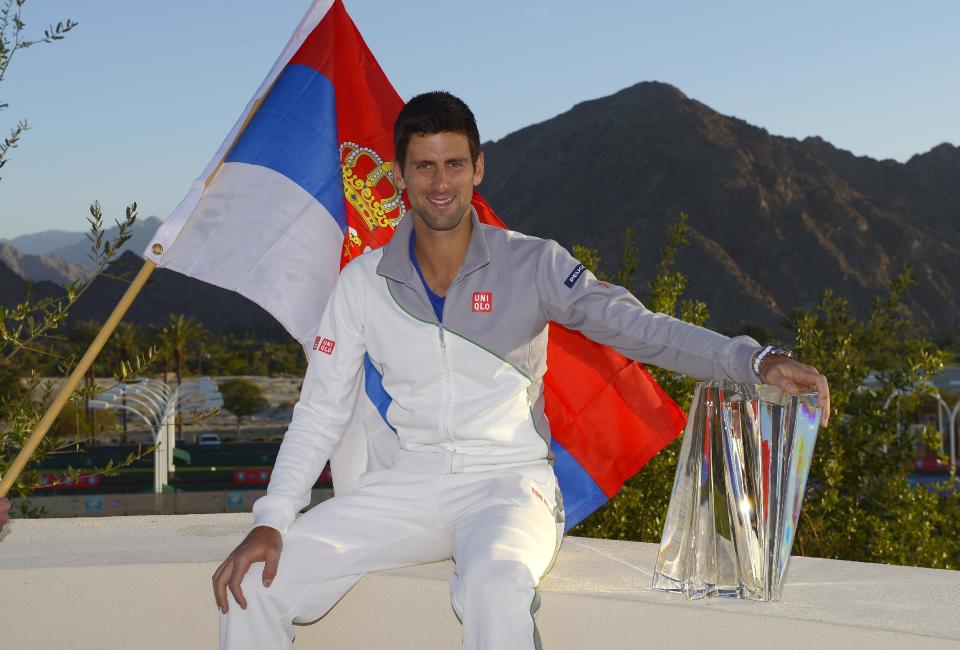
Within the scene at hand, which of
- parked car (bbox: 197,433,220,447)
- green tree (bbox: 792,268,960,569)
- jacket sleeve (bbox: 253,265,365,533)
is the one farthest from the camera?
parked car (bbox: 197,433,220,447)

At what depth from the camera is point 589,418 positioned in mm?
3629

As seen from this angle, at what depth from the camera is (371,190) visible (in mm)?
4023

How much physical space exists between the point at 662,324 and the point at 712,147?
117 meters

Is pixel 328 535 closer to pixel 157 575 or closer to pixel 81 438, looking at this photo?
pixel 157 575

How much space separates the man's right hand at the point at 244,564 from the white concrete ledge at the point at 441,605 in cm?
41

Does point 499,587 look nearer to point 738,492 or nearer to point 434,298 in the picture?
point 738,492

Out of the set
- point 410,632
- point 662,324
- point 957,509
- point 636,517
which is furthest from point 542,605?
point 957,509

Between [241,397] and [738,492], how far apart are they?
2595 inches

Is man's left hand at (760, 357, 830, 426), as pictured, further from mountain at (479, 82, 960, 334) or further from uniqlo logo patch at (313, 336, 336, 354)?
mountain at (479, 82, 960, 334)

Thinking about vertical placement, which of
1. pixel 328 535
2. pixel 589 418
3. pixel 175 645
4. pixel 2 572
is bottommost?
pixel 175 645

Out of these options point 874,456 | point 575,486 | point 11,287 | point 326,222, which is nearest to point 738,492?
point 575,486

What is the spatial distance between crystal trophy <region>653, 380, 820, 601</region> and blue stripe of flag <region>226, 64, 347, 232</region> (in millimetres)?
1684

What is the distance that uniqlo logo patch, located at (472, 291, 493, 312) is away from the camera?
3148mm

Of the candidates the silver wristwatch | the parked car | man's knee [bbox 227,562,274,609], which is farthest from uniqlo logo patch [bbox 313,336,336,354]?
the parked car
